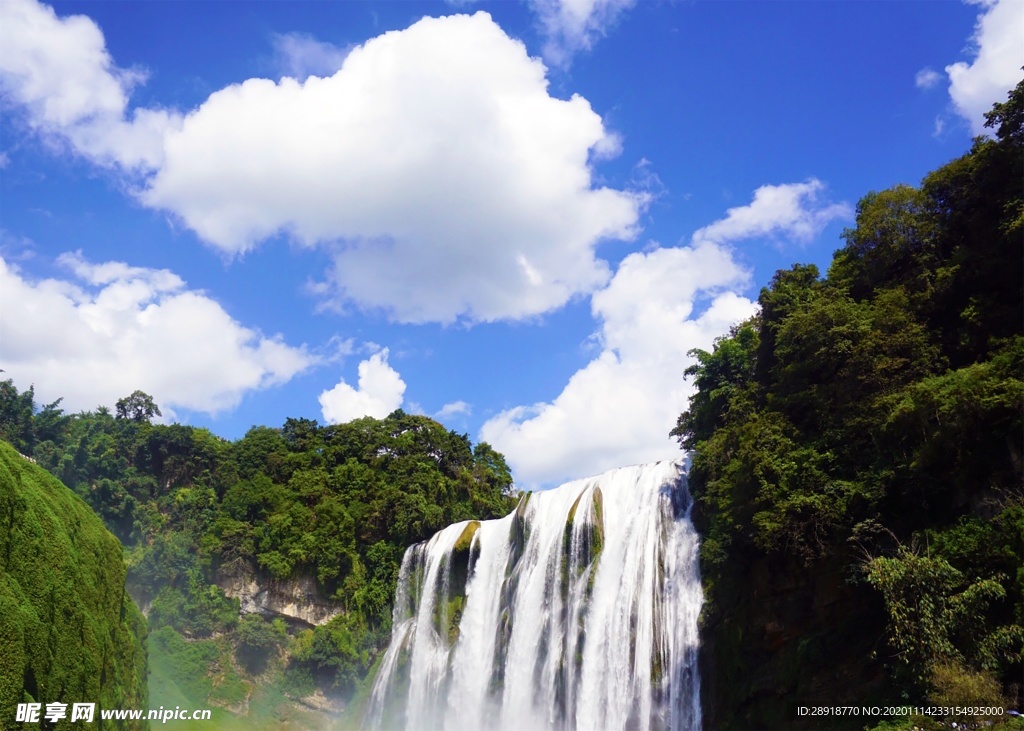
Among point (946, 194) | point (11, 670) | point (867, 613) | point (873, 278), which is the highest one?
point (946, 194)

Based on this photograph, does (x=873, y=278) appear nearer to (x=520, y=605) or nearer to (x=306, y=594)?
(x=520, y=605)

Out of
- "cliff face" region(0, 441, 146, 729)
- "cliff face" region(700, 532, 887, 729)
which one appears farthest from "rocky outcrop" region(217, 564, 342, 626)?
"cliff face" region(700, 532, 887, 729)

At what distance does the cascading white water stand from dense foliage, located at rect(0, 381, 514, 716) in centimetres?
399

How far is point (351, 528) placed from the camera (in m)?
42.4

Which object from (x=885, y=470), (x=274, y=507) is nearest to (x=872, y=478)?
(x=885, y=470)

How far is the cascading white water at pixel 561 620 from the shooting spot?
2305 cm

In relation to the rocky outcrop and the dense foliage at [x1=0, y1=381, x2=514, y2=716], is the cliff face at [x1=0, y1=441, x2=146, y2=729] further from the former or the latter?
the rocky outcrop

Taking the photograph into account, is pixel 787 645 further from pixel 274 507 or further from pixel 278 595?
pixel 274 507

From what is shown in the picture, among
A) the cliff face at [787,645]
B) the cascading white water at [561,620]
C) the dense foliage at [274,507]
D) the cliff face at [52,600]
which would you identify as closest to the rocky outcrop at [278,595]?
the dense foliage at [274,507]

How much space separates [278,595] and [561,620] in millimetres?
21037

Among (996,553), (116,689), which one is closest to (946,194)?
(996,553)

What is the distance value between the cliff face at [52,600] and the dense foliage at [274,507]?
19607 mm

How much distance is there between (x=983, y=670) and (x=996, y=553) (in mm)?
2337

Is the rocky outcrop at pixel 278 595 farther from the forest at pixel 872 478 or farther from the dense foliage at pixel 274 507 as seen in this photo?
the forest at pixel 872 478
